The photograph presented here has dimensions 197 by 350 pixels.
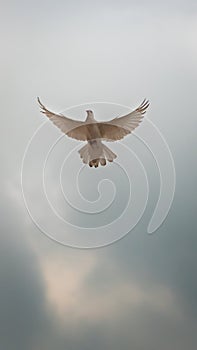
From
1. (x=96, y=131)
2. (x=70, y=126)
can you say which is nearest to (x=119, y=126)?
(x=96, y=131)

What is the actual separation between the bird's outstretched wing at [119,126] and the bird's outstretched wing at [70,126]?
0.11m

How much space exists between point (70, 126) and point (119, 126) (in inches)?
12.2

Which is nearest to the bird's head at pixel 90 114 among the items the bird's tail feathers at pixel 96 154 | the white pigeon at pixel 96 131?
the white pigeon at pixel 96 131

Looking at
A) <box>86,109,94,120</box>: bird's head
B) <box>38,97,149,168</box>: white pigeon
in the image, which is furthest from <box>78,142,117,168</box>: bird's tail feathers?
<box>86,109,94,120</box>: bird's head

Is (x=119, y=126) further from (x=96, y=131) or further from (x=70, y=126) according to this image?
(x=70, y=126)

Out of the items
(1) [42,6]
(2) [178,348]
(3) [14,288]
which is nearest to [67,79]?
(1) [42,6]

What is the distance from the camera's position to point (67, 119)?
3090 mm

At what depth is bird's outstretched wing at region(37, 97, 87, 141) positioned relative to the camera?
121 inches

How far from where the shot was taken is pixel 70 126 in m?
3.09

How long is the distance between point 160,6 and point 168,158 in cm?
106

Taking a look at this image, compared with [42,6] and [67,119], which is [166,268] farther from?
[42,6]

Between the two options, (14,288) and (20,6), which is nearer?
(14,288)

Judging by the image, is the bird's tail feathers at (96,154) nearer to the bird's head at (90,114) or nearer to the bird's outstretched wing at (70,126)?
the bird's outstretched wing at (70,126)

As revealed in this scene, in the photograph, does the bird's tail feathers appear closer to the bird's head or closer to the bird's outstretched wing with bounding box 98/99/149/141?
the bird's outstretched wing with bounding box 98/99/149/141
